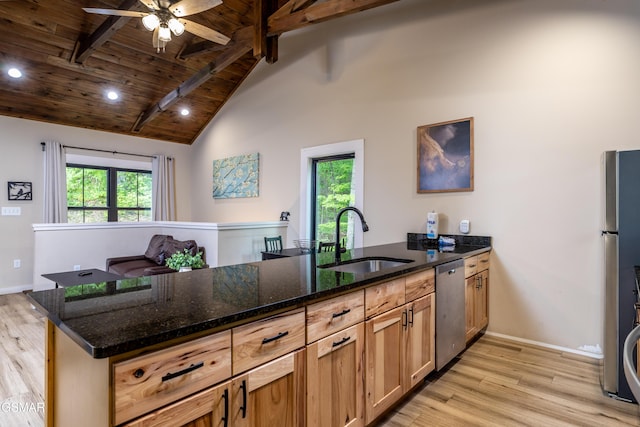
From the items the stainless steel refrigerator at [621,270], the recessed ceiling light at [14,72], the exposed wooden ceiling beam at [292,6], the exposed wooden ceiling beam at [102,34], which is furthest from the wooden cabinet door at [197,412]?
the recessed ceiling light at [14,72]

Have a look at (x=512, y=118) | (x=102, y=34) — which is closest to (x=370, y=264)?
(x=512, y=118)

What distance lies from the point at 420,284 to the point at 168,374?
1.61m

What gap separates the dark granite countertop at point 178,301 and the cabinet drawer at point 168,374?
0.05 m

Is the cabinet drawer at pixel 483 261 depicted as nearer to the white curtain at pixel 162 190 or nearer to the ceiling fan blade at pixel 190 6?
the ceiling fan blade at pixel 190 6

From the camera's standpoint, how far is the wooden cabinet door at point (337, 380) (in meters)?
1.42

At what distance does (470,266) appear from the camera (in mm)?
2865

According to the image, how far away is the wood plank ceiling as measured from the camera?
3.96 meters

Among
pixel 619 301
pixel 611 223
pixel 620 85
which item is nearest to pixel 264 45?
pixel 620 85

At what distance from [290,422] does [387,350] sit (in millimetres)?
728

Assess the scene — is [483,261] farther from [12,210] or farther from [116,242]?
[12,210]

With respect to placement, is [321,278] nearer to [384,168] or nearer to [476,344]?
[476,344]

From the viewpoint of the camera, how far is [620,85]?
106 inches

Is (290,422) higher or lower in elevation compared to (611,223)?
lower

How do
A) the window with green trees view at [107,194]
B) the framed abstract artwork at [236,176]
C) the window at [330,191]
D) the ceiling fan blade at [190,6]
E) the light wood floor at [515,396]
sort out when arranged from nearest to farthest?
the light wood floor at [515,396], the ceiling fan blade at [190,6], the window at [330,191], the framed abstract artwork at [236,176], the window with green trees view at [107,194]
